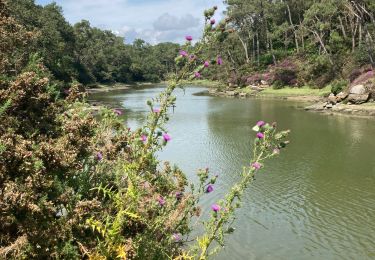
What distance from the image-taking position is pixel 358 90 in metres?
36.9

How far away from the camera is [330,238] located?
1138cm

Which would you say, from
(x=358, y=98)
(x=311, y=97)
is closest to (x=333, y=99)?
(x=358, y=98)

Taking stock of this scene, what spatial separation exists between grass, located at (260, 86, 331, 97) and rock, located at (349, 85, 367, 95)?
856 cm

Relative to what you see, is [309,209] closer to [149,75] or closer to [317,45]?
[317,45]

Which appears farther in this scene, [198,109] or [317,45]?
[317,45]

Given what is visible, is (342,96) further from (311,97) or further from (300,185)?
(300,185)

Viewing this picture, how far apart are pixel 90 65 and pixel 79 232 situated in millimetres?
92026

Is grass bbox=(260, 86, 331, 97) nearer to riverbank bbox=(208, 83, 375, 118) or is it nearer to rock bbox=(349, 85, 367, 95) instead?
riverbank bbox=(208, 83, 375, 118)

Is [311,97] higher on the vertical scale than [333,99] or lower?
lower

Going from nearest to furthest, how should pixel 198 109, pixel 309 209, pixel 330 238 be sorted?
1. pixel 330 238
2. pixel 309 209
3. pixel 198 109

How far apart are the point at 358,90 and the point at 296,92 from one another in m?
15.8

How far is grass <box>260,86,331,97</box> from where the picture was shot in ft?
160

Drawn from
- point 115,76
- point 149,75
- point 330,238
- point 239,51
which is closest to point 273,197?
A: point 330,238

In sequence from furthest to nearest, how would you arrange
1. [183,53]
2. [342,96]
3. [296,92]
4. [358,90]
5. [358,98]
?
[296,92], [342,96], [358,90], [358,98], [183,53]
